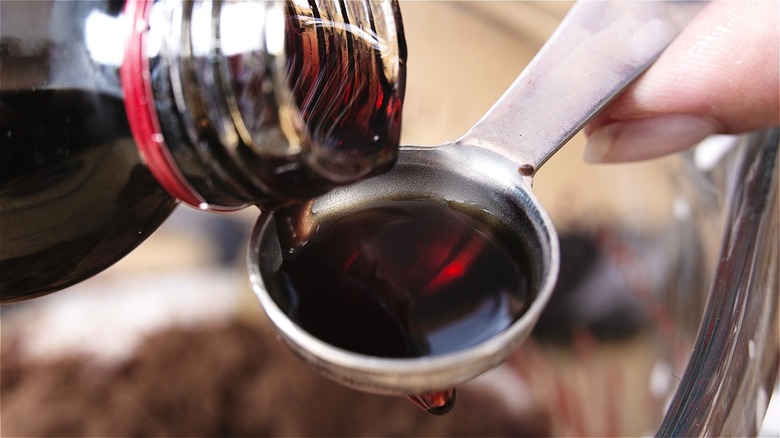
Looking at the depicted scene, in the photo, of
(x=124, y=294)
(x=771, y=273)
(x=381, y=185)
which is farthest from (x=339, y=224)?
(x=124, y=294)

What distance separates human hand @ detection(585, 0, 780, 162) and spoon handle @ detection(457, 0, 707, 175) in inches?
0.5

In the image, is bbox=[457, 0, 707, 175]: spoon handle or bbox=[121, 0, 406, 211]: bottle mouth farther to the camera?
bbox=[457, 0, 707, 175]: spoon handle

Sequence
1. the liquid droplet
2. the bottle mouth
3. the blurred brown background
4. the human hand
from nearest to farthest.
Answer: the bottle mouth
the liquid droplet
the human hand
the blurred brown background

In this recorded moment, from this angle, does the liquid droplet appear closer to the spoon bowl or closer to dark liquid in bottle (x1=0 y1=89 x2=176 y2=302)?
the spoon bowl

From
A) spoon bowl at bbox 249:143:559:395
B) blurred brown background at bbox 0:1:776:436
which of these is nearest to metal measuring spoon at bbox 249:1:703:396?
spoon bowl at bbox 249:143:559:395

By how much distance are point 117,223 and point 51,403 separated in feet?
1.50

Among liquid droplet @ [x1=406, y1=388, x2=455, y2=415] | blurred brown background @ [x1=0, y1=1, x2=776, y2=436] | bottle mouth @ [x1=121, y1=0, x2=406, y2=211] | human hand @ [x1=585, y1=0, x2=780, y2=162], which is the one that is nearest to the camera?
bottle mouth @ [x1=121, y1=0, x2=406, y2=211]

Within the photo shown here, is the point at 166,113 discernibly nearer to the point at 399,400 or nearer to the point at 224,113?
the point at 224,113

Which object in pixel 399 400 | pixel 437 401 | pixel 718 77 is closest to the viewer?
pixel 437 401

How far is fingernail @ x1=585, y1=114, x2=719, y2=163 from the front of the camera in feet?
1.87

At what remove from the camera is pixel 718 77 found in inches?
21.3

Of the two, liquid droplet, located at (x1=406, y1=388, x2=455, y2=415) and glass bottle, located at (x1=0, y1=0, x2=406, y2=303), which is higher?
glass bottle, located at (x1=0, y1=0, x2=406, y2=303)

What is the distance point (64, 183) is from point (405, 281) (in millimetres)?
177

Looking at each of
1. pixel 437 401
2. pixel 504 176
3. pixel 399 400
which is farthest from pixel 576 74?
pixel 399 400
